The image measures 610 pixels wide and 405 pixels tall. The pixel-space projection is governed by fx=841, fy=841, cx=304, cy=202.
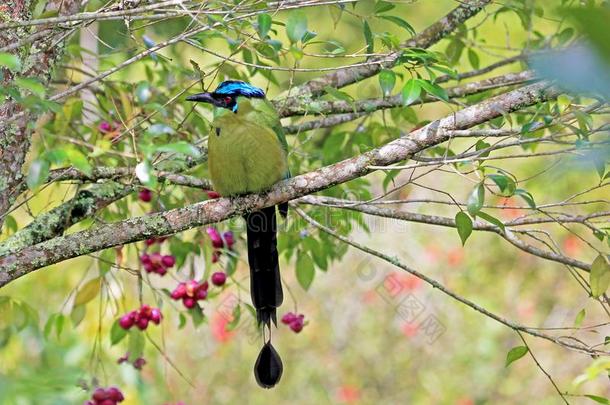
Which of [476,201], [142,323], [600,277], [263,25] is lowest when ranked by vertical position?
[600,277]

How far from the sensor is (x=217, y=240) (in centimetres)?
302

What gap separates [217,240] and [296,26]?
1.23 metres

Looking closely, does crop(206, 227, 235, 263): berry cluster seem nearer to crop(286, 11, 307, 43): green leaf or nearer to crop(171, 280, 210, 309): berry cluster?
crop(171, 280, 210, 309): berry cluster

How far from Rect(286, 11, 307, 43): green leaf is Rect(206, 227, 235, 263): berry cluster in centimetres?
116

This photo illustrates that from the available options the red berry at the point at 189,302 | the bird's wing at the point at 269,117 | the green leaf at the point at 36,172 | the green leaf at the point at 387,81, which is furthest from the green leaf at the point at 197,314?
the green leaf at the point at 36,172

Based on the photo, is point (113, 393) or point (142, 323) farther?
point (142, 323)

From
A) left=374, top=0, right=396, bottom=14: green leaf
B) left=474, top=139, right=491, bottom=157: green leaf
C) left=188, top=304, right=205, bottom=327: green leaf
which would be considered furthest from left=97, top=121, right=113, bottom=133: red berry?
left=474, top=139, right=491, bottom=157: green leaf

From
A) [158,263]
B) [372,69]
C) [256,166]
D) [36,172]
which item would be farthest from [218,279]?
[36,172]

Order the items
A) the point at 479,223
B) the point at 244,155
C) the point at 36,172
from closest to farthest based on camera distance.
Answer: the point at 36,172 → the point at 479,223 → the point at 244,155

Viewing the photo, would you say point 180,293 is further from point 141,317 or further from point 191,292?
point 141,317

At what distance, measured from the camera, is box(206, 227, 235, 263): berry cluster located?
2.99 meters

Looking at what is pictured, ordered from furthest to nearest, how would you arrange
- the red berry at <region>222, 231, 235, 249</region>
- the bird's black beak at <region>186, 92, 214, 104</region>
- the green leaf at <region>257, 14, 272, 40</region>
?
the red berry at <region>222, 231, 235, 249</region> → the bird's black beak at <region>186, 92, 214, 104</region> → the green leaf at <region>257, 14, 272, 40</region>

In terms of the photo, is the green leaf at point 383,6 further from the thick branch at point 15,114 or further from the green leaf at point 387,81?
the thick branch at point 15,114

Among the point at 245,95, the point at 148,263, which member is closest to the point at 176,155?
the point at 245,95
